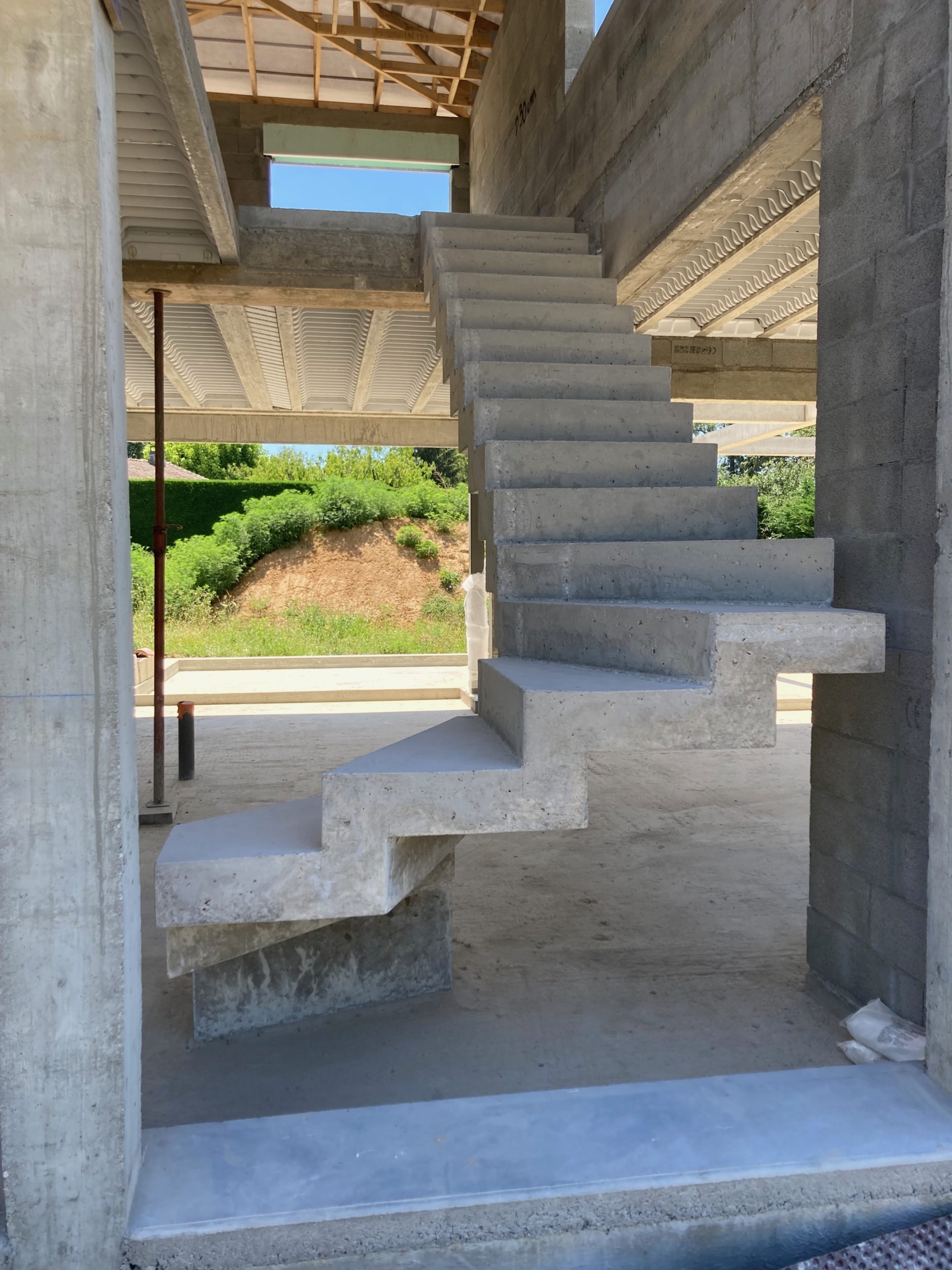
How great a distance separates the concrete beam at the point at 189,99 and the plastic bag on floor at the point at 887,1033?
13.6 ft

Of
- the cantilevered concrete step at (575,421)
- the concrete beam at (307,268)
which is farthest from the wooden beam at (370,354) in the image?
the cantilevered concrete step at (575,421)

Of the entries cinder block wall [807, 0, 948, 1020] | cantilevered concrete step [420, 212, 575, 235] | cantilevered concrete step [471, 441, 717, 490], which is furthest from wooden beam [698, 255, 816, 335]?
cinder block wall [807, 0, 948, 1020]

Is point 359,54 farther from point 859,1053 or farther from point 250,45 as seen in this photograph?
point 859,1053

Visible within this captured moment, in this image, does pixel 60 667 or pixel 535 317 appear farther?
pixel 535 317

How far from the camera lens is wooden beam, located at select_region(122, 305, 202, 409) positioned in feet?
25.0

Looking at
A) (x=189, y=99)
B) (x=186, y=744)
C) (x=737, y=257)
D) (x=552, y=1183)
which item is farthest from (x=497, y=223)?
(x=552, y=1183)

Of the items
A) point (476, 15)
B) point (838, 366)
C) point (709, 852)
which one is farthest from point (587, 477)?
point (476, 15)

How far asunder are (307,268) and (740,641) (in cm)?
500

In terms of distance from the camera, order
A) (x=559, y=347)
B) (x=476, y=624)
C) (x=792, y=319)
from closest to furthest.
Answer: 1. (x=559, y=347)
2. (x=792, y=319)
3. (x=476, y=624)

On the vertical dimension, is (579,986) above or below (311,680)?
below

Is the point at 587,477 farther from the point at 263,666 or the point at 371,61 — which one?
the point at 263,666

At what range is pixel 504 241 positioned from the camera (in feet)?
21.1

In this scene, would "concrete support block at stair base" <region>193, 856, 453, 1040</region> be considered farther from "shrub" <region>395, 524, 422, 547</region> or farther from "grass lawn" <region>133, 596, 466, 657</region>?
"shrub" <region>395, 524, 422, 547</region>

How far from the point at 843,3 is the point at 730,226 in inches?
81.1
